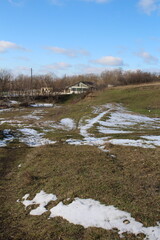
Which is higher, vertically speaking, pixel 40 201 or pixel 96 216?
pixel 96 216

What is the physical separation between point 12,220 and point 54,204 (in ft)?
3.67

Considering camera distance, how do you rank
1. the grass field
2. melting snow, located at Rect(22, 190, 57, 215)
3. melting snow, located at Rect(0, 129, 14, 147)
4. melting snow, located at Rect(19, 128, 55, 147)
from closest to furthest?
the grass field, melting snow, located at Rect(22, 190, 57, 215), melting snow, located at Rect(19, 128, 55, 147), melting snow, located at Rect(0, 129, 14, 147)

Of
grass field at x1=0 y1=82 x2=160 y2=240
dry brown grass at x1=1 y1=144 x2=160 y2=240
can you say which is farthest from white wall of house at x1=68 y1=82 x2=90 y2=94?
dry brown grass at x1=1 y1=144 x2=160 y2=240

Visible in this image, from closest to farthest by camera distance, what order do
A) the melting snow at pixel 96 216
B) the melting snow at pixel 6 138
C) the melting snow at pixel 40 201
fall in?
the melting snow at pixel 96 216
the melting snow at pixel 40 201
the melting snow at pixel 6 138

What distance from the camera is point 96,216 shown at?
17.1 ft

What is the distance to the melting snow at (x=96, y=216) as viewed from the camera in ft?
15.1

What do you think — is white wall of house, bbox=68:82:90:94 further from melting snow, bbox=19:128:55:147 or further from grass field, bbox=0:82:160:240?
grass field, bbox=0:82:160:240

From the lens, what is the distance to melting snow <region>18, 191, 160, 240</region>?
15.1ft

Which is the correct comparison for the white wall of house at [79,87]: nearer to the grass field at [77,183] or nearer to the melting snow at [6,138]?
the melting snow at [6,138]

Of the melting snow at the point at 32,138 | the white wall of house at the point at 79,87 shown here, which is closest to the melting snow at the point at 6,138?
the melting snow at the point at 32,138

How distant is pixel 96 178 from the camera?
7262mm

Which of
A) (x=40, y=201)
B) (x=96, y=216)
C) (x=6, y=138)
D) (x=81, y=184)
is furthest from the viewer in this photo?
(x=6, y=138)

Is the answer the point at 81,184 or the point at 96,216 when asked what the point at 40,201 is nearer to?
the point at 81,184

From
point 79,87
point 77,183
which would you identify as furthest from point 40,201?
point 79,87
